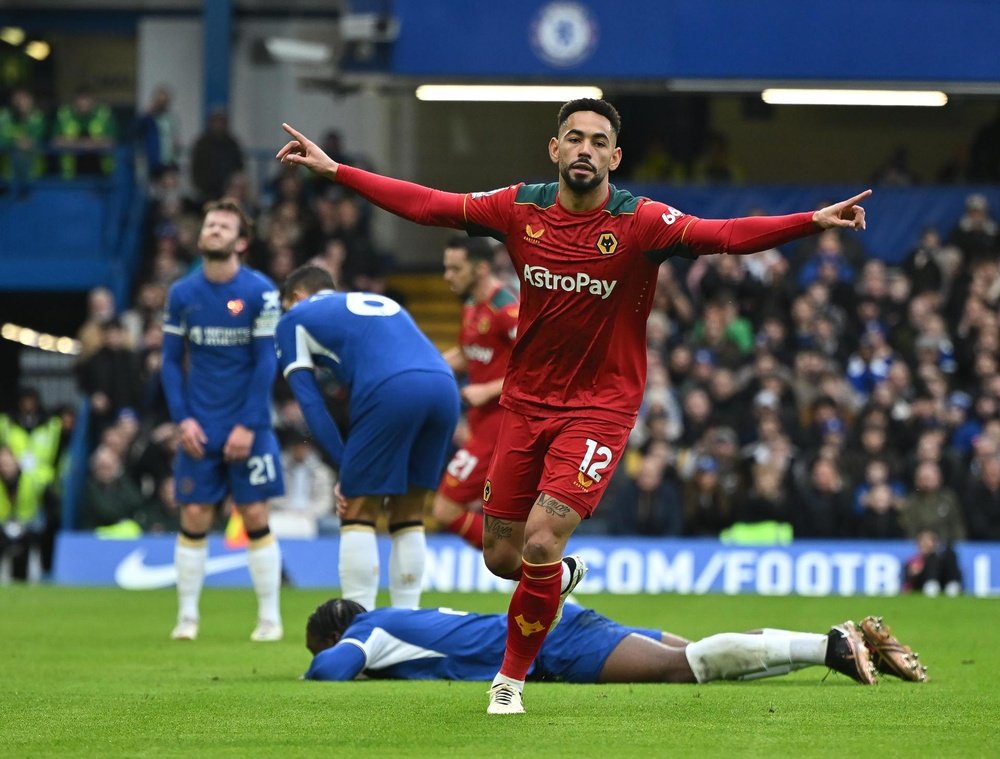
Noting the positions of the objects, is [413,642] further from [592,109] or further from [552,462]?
[592,109]

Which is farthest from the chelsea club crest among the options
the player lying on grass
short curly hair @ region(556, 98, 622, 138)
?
short curly hair @ region(556, 98, 622, 138)

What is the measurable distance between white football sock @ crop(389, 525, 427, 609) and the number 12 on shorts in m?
2.79

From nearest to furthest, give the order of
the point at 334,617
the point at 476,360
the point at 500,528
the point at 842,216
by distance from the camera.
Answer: the point at 842,216 → the point at 500,528 → the point at 334,617 → the point at 476,360

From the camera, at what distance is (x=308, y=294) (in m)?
10.7

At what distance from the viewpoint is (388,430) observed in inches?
396

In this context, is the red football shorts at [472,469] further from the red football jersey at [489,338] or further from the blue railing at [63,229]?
the blue railing at [63,229]

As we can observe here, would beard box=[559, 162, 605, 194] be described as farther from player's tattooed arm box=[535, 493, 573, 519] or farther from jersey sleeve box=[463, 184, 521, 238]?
player's tattooed arm box=[535, 493, 573, 519]

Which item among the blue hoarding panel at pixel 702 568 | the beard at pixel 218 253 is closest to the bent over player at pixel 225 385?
the beard at pixel 218 253

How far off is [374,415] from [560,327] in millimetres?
2353

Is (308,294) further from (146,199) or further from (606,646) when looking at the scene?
(146,199)

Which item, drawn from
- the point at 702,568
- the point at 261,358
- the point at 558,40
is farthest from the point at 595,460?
the point at 558,40

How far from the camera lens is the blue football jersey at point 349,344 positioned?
10.2 meters

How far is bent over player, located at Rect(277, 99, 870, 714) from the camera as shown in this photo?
25.3 ft

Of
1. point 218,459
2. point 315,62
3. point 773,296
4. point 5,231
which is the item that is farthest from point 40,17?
point 218,459
